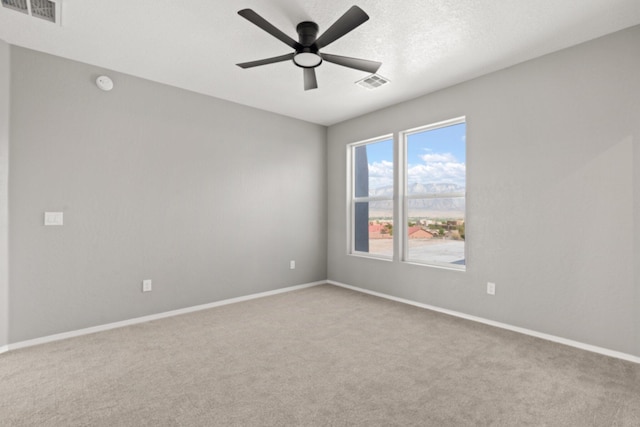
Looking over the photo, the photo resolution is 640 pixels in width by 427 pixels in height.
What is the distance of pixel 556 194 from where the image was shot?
2.93m

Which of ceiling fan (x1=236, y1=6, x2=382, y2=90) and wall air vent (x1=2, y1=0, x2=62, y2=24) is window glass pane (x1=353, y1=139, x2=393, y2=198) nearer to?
ceiling fan (x1=236, y1=6, x2=382, y2=90)

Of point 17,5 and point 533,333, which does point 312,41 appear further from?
point 533,333

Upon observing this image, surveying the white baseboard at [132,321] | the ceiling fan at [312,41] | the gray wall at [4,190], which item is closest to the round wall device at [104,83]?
the gray wall at [4,190]

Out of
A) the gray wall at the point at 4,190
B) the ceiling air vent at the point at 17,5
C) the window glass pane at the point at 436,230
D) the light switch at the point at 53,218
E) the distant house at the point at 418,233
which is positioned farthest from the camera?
the distant house at the point at 418,233

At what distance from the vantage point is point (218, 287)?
4.08m

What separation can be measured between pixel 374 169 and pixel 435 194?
1.15m

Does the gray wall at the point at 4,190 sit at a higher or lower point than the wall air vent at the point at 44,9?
lower

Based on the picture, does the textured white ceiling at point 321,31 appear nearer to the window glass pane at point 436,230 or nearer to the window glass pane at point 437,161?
the window glass pane at point 437,161

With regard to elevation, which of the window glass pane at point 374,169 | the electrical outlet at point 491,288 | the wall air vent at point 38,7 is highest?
the wall air vent at point 38,7

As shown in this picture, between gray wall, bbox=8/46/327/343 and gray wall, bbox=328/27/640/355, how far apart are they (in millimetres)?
2313

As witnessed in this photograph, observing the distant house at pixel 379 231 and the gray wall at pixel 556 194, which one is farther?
the distant house at pixel 379 231

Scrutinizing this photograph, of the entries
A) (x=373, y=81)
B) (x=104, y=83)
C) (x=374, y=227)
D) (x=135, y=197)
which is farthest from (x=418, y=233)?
(x=104, y=83)

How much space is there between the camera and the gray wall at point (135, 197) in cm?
288

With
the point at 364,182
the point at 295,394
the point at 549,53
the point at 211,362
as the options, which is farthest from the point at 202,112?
the point at 549,53
